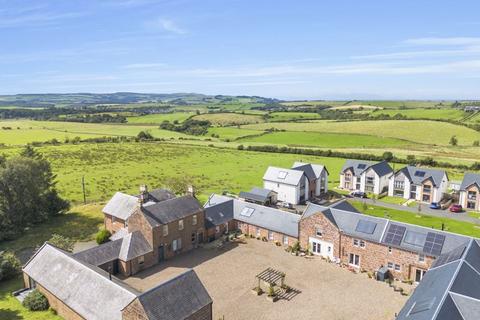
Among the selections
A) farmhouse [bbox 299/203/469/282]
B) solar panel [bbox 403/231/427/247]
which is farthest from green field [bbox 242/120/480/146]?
solar panel [bbox 403/231/427/247]

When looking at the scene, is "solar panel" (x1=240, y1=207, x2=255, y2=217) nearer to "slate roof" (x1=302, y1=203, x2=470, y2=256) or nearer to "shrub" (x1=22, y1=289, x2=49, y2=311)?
"slate roof" (x1=302, y1=203, x2=470, y2=256)

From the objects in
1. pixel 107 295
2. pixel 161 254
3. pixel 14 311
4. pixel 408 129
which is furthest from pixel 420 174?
pixel 408 129

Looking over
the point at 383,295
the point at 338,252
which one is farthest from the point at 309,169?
the point at 383,295

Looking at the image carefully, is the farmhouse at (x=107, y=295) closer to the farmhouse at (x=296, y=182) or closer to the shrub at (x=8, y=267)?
the shrub at (x=8, y=267)

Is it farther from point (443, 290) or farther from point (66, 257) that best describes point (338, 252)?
point (66, 257)

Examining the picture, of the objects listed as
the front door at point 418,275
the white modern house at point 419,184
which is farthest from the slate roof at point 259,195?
the front door at point 418,275
